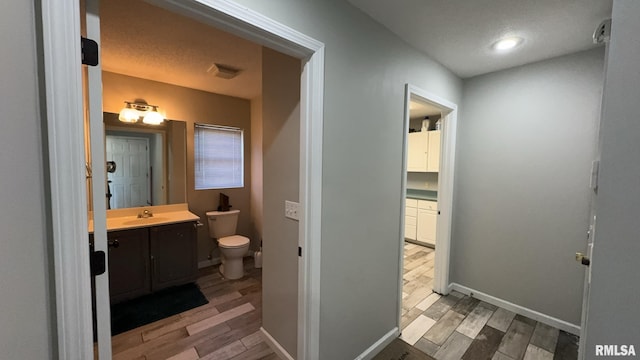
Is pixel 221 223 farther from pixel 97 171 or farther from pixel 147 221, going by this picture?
pixel 97 171

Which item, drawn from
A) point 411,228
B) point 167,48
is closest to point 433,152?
point 411,228

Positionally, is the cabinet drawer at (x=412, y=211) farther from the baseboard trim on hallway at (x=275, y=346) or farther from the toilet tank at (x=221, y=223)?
the baseboard trim on hallway at (x=275, y=346)

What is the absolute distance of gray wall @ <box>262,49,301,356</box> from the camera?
5.39 ft

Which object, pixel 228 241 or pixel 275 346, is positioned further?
pixel 228 241

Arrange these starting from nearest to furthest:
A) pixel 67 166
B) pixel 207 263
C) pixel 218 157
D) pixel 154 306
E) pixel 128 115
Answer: pixel 67 166 → pixel 154 306 → pixel 128 115 → pixel 207 263 → pixel 218 157

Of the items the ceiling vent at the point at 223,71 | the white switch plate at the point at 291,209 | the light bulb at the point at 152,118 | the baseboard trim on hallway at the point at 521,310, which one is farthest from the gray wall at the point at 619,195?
the light bulb at the point at 152,118

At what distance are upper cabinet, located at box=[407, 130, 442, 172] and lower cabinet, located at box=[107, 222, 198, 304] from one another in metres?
3.73

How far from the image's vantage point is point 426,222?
4391 mm

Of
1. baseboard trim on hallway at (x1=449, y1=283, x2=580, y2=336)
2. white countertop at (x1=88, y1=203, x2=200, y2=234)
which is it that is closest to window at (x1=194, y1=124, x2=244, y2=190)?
white countertop at (x1=88, y1=203, x2=200, y2=234)

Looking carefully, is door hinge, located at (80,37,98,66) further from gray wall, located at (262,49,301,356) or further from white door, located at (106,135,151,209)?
white door, located at (106,135,151,209)

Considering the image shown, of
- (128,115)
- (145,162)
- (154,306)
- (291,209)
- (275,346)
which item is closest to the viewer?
(291,209)

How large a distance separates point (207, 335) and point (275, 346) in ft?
2.15

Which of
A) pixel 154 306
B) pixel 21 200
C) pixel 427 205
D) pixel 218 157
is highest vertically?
pixel 218 157

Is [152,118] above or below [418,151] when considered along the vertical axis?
above
